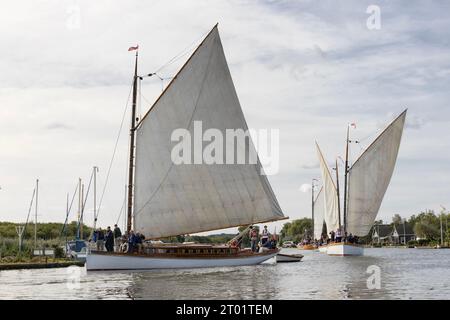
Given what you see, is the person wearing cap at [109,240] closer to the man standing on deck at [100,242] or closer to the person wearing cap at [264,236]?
the man standing on deck at [100,242]

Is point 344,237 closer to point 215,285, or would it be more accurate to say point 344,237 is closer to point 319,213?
point 319,213

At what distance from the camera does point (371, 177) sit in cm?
9375

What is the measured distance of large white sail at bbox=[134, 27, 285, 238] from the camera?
49.7m

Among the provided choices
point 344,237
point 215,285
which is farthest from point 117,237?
point 344,237

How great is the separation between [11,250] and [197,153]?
20.0 m

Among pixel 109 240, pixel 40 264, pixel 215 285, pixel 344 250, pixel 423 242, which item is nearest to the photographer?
pixel 215 285

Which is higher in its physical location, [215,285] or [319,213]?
[319,213]

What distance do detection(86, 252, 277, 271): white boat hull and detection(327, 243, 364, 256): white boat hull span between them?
4017 cm

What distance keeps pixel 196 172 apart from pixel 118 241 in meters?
7.90

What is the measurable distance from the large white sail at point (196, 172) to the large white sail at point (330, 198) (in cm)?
5287

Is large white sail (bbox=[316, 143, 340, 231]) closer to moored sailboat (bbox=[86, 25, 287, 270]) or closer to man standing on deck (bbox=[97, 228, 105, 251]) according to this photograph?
moored sailboat (bbox=[86, 25, 287, 270])

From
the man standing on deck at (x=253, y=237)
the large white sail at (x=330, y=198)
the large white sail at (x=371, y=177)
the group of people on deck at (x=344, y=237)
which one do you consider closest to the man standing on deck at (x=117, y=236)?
the man standing on deck at (x=253, y=237)

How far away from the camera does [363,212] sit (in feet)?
312
